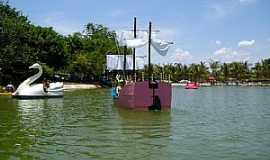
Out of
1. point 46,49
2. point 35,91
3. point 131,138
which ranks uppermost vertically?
point 46,49

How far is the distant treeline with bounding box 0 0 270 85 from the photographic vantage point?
199ft

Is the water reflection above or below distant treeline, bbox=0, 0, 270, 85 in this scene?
below

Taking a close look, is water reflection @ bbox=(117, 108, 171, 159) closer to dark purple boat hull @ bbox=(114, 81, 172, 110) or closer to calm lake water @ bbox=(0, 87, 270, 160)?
calm lake water @ bbox=(0, 87, 270, 160)

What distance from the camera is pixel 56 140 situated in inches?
685

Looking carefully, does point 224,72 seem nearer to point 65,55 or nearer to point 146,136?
point 65,55

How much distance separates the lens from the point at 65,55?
87938 mm

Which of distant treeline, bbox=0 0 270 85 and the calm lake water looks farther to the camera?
distant treeline, bbox=0 0 270 85

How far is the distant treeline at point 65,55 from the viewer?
60656 mm

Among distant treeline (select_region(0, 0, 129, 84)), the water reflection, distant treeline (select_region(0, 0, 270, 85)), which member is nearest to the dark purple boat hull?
the water reflection

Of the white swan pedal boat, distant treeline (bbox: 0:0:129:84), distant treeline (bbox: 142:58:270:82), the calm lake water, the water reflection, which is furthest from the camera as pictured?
distant treeline (bbox: 142:58:270:82)

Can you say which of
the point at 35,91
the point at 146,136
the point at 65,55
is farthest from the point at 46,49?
the point at 146,136

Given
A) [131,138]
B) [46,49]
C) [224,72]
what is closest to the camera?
[131,138]

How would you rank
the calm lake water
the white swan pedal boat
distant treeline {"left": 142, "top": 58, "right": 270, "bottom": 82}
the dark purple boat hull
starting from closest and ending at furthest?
the calm lake water, the dark purple boat hull, the white swan pedal boat, distant treeline {"left": 142, "top": 58, "right": 270, "bottom": 82}

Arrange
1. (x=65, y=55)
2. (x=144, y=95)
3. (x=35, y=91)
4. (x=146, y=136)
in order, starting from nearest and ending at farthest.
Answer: (x=146, y=136) < (x=144, y=95) < (x=35, y=91) < (x=65, y=55)
